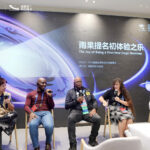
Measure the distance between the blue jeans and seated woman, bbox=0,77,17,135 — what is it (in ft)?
0.98

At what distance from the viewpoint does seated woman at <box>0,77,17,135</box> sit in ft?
9.21

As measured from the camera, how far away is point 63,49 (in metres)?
4.31

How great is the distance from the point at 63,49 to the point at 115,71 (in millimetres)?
1399

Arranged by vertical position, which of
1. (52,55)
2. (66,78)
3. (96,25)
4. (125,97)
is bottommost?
(125,97)

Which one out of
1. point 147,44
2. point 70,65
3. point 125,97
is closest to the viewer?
point 125,97

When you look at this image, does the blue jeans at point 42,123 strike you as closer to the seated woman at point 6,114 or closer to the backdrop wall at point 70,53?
the seated woman at point 6,114

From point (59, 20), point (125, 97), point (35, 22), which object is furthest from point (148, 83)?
point (35, 22)

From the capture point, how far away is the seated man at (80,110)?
3.13 meters

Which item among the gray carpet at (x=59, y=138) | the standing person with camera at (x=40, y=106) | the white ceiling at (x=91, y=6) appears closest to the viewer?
the standing person with camera at (x=40, y=106)

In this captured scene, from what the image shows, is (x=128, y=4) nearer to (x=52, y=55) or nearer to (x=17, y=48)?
(x=52, y=55)

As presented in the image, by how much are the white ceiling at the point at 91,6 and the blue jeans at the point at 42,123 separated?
241 cm

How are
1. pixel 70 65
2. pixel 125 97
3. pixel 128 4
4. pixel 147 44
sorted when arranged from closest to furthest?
pixel 125 97
pixel 128 4
pixel 70 65
pixel 147 44

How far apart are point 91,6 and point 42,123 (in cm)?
281

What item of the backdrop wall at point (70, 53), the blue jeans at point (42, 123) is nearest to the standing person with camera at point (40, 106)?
the blue jeans at point (42, 123)
